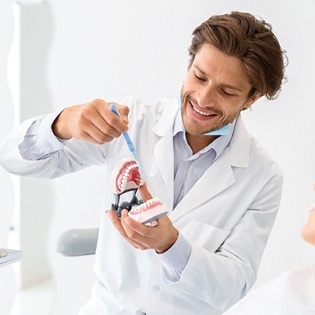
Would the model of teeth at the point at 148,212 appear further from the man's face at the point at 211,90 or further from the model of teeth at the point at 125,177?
the man's face at the point at 211,90

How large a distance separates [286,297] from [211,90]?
23.8 inches

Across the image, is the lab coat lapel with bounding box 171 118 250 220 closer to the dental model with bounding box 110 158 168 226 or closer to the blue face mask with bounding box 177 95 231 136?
the blue face mask with bounding box 177 95 231 136

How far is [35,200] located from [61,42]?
645mm

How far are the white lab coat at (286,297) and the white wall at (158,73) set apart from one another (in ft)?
4.11

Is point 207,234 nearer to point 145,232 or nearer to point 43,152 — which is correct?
point 145,232

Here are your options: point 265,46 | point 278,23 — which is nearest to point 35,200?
point 278,23

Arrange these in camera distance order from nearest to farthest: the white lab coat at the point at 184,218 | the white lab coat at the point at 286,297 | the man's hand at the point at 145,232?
the white lab coat at the point at 286,297 → the man's hand at the point at 145,232 → the white lab coat at the point at 184,218

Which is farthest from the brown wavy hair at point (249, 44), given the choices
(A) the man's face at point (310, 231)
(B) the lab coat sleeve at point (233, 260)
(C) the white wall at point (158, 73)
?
(C) the white wall at point (158, 73)

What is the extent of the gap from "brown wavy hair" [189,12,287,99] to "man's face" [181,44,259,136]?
2 centimetres

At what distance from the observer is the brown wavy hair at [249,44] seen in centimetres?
172

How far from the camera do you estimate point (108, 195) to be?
1.81m

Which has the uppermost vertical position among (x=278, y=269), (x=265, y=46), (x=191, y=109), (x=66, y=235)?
(x=265, y=46)

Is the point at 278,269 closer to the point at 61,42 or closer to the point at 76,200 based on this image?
the point at 76,200

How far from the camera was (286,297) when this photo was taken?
131 centimetres
